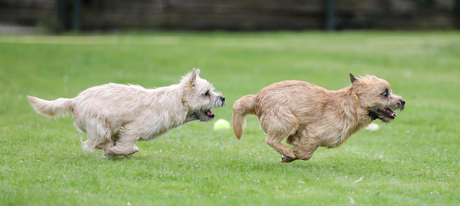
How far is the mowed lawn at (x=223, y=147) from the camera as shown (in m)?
6.38

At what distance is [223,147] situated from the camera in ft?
30.5

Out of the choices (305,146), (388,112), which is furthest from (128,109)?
(388,112)

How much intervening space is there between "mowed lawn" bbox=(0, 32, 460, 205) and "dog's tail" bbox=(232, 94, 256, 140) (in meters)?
0.65

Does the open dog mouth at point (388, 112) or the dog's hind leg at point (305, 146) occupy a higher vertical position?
the open dog mouth at point (388, 112)

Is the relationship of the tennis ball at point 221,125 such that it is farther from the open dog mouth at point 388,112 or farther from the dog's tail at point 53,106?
the open dog mouth at point 388,112

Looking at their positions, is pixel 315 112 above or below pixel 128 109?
above

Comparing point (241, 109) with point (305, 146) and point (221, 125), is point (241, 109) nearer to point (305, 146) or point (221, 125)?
point (305, 146)

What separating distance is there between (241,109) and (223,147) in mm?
1596

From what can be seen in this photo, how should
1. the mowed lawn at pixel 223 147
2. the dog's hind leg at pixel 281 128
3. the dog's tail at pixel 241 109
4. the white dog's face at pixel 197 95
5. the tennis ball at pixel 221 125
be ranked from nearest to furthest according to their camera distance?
the mowed lawn at pixel 223 147, the dog's hind leg at pixel 281 128, the dog's tail at pixel 241 109, the white dog's face at pixel 197 95, the tennis ball at pixel 221 125

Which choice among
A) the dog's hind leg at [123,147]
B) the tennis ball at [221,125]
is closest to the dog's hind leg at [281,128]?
the dog's hind leg at [123,147]

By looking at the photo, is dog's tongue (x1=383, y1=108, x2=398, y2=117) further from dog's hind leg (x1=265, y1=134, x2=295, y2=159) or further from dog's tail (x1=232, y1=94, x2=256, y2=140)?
dog's tail (x1=232, y1=94, x2=256, y2=140)

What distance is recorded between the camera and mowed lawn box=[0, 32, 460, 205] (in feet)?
20.9

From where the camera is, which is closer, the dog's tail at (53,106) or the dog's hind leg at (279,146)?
the dog's hind leg at (279,146)

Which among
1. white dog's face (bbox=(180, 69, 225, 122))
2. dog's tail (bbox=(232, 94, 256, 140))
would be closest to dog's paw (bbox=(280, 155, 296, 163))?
dog's tail (bbox=(232, 94, 256, 140))
